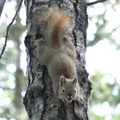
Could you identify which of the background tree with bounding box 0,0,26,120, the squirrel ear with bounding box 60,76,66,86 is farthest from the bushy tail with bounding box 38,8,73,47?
the background tree with bounding box 0,0,26,120

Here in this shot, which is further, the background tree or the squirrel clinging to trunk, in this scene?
the background tree

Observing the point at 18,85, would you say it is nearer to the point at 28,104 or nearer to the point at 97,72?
the point at 97,72

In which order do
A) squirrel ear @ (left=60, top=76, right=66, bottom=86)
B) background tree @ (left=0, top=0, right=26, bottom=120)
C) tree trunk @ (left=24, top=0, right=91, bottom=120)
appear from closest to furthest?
tree trunk @ (left=24, top=0, right=91, bottom=120)
squirrel ear @ (left=60, top=76, right=66, bottom=86)
background tree @ (left=0, top=0, right=26, bottom=120)

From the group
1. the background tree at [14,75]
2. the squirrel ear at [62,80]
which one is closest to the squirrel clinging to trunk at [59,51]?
the squirrel ear at [62,80]

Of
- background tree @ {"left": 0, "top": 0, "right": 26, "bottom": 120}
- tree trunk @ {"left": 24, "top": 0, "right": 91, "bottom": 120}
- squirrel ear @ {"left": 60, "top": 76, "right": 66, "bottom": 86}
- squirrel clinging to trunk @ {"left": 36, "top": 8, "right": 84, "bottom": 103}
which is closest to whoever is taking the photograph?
tree trunk @ {"left": 24, "top": 0, "right": 91, "bottom": 120}

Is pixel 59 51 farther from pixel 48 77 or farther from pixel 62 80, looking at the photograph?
pixel 48 77

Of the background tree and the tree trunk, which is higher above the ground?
the background tree

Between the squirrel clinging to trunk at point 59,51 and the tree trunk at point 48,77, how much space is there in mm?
33

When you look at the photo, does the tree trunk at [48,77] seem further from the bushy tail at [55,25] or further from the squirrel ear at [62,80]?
the squirrel ear at [62,80]

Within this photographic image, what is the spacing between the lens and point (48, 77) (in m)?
2.08

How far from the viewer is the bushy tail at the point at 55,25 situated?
7.19ft

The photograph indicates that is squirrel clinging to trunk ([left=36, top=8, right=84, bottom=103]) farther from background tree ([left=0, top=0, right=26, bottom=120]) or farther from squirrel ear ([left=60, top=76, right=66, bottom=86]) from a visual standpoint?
background tree ([left=0, top=0, right=26, bottom=120])

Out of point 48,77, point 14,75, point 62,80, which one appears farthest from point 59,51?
point 14,75

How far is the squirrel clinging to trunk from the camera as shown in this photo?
2158 millimetres
